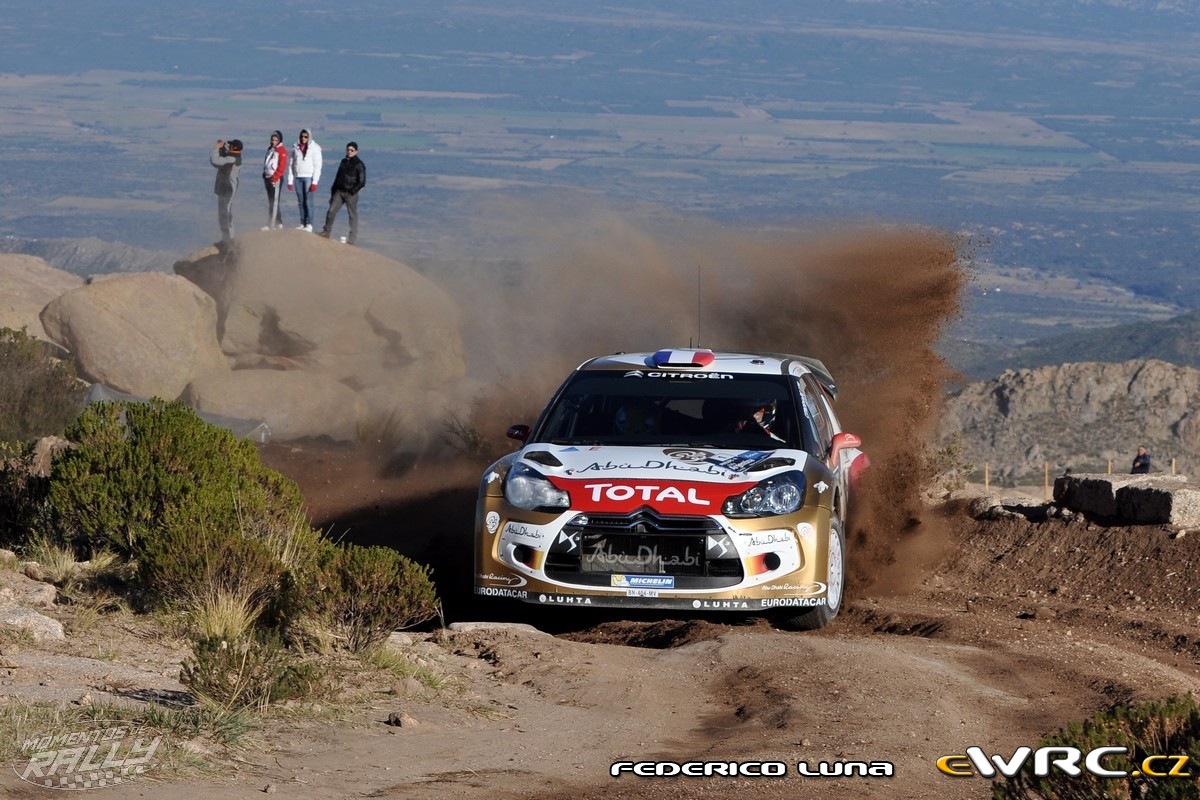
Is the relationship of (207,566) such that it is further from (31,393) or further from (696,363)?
(31,393)

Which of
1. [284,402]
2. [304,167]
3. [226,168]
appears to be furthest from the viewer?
[226,168]

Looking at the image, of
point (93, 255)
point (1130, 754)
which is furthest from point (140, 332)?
point (93, 255)

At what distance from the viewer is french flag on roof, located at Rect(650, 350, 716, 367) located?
34.3 ft

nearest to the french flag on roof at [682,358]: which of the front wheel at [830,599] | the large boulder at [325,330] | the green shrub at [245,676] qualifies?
the front wheel at [830,599]

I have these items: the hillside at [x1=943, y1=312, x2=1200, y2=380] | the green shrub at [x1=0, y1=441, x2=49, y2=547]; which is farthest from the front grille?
the hillside at [x1=943, y1=312, x2=1200, y2=380]

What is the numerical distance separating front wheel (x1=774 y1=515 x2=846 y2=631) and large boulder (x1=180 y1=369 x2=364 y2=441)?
46.6 ft

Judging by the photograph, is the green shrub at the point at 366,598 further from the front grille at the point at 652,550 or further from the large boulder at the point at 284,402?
the large boulder at the point at 284,402

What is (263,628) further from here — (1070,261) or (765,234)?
(1070,261)

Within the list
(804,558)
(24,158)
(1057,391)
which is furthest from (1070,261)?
(804,558)

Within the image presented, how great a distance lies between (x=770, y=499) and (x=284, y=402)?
15.6m

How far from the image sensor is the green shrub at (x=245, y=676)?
6344mm

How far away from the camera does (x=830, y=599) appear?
929cm

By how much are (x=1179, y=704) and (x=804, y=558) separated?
3.90 m

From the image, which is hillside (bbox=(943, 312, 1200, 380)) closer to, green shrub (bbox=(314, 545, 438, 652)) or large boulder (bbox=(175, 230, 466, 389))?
large boulder (bbox=(175, 230, 466, 389))
